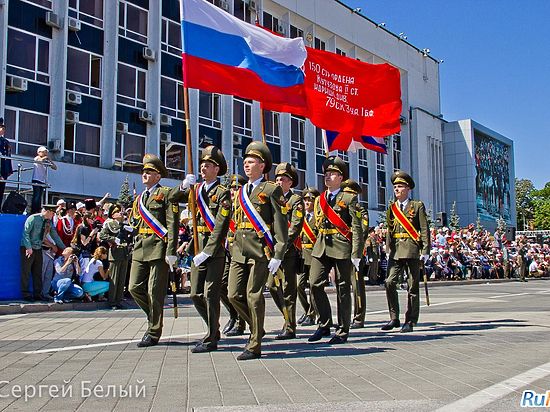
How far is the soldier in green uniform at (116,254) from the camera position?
1355 cm

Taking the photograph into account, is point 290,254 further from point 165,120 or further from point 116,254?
point 165,120

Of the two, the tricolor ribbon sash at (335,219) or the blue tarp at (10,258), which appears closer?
the tricolor ribbon sash at (335,219)

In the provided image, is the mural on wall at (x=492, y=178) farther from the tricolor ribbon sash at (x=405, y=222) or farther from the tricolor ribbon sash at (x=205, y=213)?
the tricolor ribbon sash at (x=205, y=213)

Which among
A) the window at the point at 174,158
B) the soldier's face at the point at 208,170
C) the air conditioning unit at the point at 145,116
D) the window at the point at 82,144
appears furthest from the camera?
the window at the point at 174,158

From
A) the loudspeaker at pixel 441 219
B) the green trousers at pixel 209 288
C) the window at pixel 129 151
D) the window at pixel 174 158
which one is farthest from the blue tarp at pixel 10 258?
the loudspeaker at pixel 441 219

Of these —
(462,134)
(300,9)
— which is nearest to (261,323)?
(300,9)

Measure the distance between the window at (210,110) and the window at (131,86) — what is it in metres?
4.23

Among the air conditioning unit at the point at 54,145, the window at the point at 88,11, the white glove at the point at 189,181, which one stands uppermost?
the window at the point at 88,11

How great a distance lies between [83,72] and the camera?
96.0 ft

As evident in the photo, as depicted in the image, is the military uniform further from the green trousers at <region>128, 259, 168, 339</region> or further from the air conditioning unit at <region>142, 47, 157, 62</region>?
the air conditioning unit at <region>142, 47, 157, 62</region>

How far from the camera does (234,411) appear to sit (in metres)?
4.48

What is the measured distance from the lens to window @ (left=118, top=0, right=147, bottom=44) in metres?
31.6

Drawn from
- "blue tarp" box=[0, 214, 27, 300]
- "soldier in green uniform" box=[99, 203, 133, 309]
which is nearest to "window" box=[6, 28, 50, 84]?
"blue tarp" box=[0, 214, 27, 300]

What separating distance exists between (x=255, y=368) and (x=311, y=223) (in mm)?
3742
